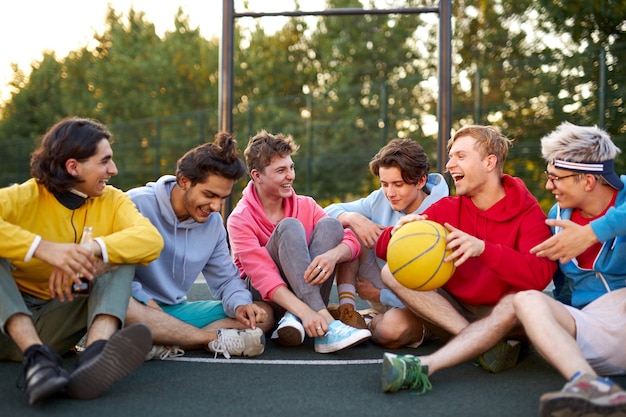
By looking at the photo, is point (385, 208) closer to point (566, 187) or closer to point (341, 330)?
point (341, 330)

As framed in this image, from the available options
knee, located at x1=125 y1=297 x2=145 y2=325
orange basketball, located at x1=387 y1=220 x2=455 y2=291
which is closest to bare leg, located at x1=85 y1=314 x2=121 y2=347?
knee, located at x1=125 y1=297 x2=145 y2=325

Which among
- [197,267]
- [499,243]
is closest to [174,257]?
[197,267]

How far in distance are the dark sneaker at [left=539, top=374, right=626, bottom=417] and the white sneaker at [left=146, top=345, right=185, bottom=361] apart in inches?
74.1

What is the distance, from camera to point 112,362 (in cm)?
295

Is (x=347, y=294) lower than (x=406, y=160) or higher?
lower

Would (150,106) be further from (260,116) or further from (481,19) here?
(481,19)

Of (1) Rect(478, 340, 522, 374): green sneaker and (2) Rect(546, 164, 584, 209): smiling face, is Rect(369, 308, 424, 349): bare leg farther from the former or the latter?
(2) Rect(546, 164, 584, 209): smiling face

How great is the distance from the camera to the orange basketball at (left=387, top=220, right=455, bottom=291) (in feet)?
11.2

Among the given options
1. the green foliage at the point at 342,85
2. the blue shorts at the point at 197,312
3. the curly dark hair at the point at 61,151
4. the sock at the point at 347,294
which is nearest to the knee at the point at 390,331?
the sock at the point at 347,294

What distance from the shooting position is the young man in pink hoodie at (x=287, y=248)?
3.92 meters

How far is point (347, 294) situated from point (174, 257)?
947 millimetres

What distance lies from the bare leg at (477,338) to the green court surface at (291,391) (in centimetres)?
11

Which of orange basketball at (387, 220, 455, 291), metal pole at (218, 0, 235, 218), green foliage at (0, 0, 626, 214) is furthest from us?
green foliage at (0, 0, 626, 214)

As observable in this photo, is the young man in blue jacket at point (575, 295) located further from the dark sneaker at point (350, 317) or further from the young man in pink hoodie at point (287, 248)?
the dark sneaker at point (350, 317)
